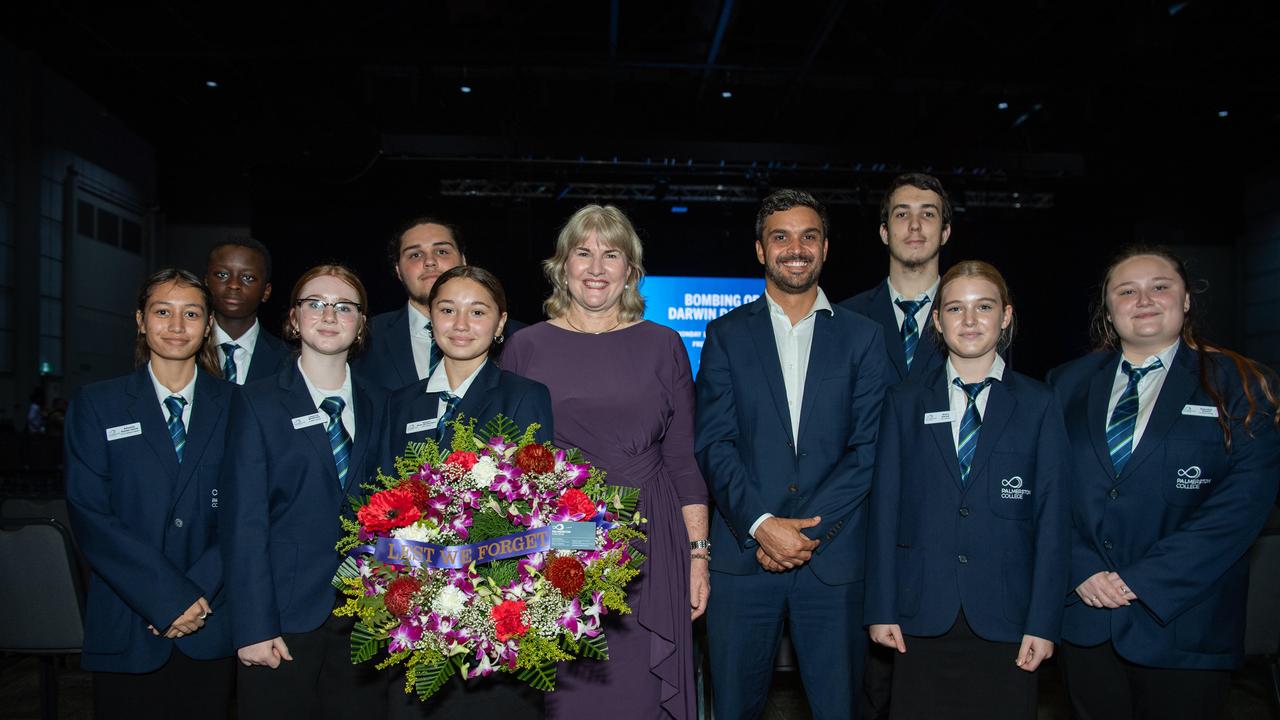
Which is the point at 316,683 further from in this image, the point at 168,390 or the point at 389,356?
the point at 389,356

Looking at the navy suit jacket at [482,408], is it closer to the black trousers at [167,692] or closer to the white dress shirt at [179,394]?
the white dress shirt at [179,394]

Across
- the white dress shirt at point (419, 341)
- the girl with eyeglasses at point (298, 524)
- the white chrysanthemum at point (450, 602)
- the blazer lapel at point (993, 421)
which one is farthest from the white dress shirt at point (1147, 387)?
the white dress shirt at point (419, 341)

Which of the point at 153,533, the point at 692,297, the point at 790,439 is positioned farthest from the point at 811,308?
the point at 692,297

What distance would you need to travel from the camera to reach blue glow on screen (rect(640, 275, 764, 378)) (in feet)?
40.7

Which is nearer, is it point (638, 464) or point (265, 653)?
point (265, 653)

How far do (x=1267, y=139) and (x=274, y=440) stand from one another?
15.5 meters

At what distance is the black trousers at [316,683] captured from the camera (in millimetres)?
2621

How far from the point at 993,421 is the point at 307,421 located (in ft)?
6.97

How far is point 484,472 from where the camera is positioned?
2.10 meters

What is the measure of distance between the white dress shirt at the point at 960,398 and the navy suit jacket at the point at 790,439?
0.82 feet

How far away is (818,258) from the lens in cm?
323

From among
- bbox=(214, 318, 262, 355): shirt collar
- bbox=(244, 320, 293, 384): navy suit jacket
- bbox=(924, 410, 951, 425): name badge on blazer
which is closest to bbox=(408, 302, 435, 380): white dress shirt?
bbox=(244, 320, 293, 384): navy suit jacket

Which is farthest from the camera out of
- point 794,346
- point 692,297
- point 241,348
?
point 692,297

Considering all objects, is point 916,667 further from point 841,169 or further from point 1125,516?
point 841,169
